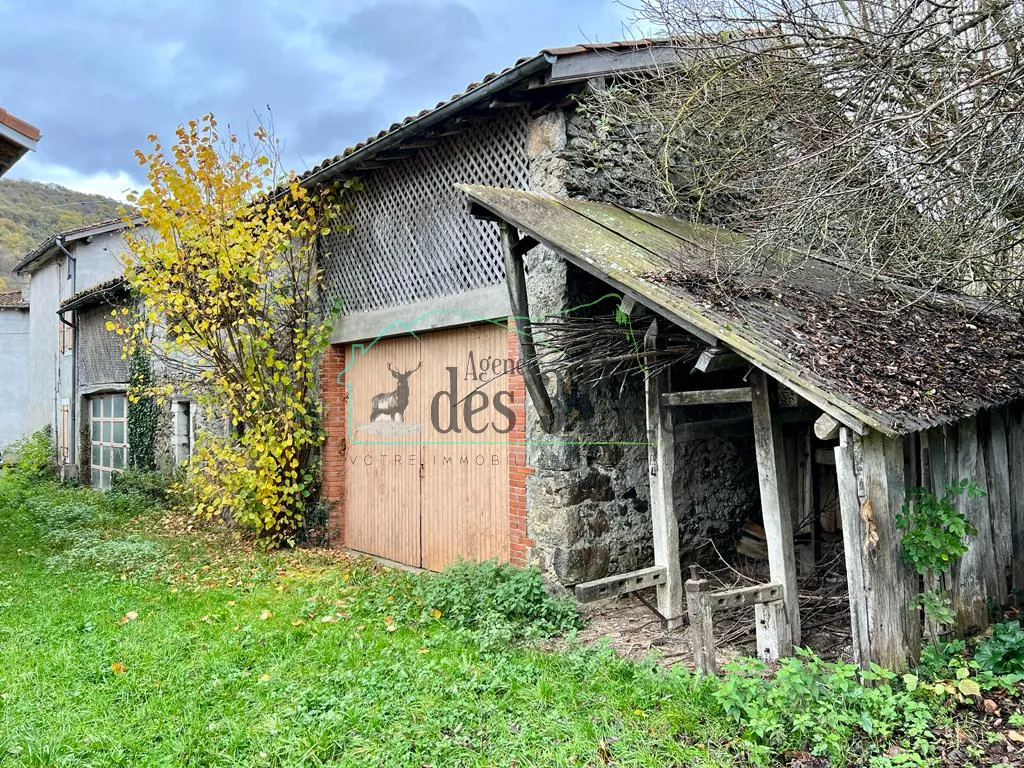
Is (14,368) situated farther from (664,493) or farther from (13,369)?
(664,493)

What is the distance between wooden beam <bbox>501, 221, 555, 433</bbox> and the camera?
479 cm

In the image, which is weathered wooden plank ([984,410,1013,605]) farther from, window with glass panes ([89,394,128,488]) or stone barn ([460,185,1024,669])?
window with glass panes ([89,394,128,488])

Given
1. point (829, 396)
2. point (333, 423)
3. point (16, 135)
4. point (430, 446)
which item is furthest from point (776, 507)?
A: point (16, 135)

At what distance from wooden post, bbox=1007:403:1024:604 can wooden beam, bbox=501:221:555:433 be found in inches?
129

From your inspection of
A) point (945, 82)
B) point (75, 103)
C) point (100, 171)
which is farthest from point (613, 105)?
point (100, 171)

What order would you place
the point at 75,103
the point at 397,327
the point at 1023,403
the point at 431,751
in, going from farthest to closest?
the point at 75,103 → the point at 397,327 → the point at 1023,403 → the point at 431,751

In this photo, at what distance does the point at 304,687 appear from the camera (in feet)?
13.9

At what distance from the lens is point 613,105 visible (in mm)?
5855

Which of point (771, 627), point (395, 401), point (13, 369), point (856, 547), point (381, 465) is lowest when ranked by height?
point (771, 627)

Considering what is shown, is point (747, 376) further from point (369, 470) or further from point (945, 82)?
point (369, 470)

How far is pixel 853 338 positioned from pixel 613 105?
2781 millimetres

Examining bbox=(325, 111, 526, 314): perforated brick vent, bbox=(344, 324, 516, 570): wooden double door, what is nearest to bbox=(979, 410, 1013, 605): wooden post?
bbox=(344, 324, 516, 570): wooden double door

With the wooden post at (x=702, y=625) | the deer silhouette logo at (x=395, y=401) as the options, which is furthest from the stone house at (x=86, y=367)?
the wooden post at (x=702, y=625)

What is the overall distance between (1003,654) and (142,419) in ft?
41.9
